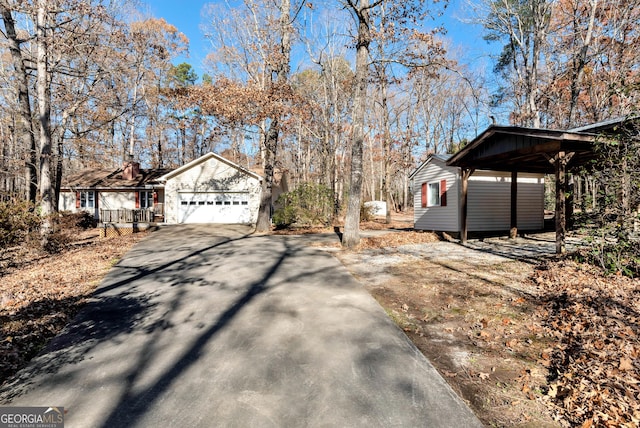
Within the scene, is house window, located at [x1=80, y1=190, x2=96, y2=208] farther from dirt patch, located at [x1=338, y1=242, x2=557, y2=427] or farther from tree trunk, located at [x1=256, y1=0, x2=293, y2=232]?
dirt patch, located at [x1=338, y1=242, x2=557, y2=427]

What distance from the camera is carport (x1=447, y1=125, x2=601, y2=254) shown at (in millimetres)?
6980

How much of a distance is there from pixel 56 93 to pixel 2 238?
8.11 meters

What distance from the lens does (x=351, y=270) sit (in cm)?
685

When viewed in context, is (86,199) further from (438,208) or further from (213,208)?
(438,208)

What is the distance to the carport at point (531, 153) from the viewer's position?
6.98 metres

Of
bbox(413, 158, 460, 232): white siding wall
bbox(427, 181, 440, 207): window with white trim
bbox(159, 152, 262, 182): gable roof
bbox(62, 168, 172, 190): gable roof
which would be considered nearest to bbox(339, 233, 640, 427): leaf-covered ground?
bbox(413, 158, 460, 232): white siding wall

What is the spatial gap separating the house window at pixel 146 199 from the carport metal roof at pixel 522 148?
19905 millimetres

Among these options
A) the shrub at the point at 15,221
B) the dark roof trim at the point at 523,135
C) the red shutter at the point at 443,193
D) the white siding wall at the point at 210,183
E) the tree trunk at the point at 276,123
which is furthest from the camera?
the white siding wall at the point at 210,183

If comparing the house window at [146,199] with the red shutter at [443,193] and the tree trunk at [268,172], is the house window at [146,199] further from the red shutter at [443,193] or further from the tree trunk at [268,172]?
the red shutter at [443,193]

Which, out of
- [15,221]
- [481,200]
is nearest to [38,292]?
[15,221]

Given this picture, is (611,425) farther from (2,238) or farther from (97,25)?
(97,25)

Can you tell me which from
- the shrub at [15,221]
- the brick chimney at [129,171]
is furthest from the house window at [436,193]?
the brick chimney at [129,171]

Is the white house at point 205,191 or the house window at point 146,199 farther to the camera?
the house window at point 146,199
